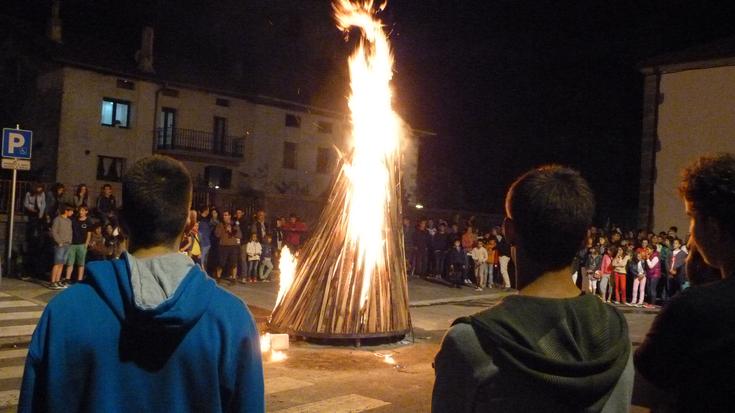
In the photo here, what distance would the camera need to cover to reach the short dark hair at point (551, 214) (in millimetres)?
2086

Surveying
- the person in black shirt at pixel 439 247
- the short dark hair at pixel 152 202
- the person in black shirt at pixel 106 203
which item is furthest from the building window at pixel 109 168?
the short dark hair at pixel 152 202

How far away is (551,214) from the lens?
2080mm

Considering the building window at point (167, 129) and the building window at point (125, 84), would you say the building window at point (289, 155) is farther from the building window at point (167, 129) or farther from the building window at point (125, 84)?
the building window at point (125, 84)

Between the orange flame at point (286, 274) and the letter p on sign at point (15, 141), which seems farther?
the letter p on sign at point (15, 141)

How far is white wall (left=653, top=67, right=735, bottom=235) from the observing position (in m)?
26.5

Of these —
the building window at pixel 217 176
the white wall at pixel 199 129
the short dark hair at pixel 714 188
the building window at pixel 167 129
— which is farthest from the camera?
the building window at pixel 217 176

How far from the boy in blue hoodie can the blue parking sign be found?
42.5 ft

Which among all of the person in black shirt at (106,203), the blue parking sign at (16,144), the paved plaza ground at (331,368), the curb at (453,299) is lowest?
the curb at (453,299)

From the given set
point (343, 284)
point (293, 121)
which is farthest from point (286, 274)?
point (293, 121)

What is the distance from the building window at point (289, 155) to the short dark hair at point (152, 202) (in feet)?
129

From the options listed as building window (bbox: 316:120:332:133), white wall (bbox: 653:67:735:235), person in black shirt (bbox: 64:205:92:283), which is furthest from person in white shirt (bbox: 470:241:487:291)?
building window (bbox: 316:120:332:133)

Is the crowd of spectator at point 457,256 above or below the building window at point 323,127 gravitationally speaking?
below

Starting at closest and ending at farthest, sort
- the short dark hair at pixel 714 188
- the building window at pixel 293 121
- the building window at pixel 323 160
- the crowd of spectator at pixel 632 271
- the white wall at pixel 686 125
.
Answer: the short dark hair at pixel 714 188 < the crowd of spectator at pixel 632 271 < the white wall at pixel 686 125 < the building window at pixel 293 121 < the building window at pixel 323 160

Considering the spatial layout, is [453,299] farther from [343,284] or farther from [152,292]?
[152,292]
